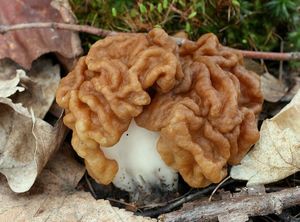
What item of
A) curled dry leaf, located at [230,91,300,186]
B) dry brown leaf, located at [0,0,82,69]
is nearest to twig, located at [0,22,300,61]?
dry brown leaf, located at [0,0,82,69]

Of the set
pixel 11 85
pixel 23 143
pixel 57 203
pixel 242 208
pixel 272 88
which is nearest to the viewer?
pixel 242 208

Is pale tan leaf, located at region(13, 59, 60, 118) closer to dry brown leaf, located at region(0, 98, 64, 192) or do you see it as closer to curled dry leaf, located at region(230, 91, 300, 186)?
dry brown leaf, located at region(0, 98, 64, 192)

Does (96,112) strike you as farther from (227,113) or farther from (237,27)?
(237,27)

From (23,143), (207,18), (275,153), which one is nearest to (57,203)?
(23,143)

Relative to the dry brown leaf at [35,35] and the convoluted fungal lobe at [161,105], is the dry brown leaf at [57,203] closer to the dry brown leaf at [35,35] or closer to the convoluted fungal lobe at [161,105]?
the convoluted fungal lobe at [161,105]

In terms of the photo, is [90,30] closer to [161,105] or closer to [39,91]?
[39,91]

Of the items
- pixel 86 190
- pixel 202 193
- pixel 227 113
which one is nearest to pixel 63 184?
pixel 86 190
